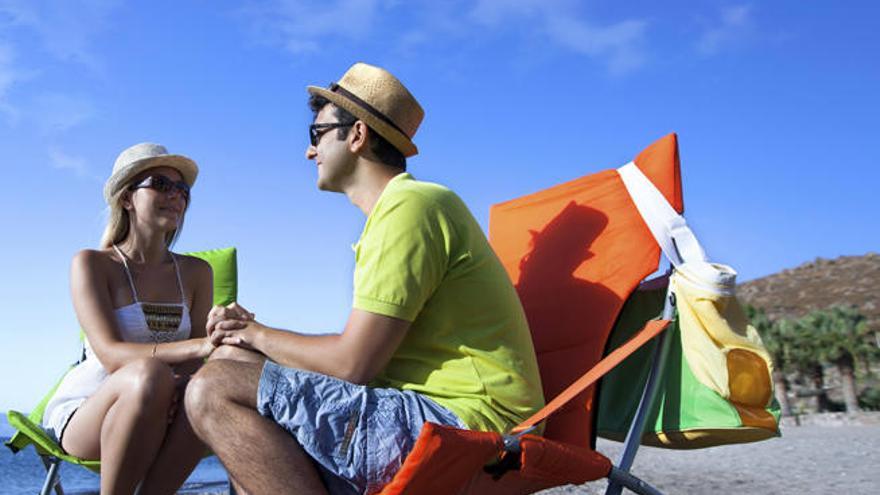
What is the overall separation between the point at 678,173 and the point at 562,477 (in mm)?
1152

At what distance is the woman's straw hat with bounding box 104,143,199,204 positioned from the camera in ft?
11.6

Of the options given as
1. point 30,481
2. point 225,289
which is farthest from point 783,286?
point 225,289

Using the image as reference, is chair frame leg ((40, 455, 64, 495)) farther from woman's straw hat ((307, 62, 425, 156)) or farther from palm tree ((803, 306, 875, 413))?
palm tree ((803, 306, 875, 413))

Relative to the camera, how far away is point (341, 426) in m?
2.17

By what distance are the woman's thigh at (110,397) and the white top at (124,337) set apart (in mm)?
112

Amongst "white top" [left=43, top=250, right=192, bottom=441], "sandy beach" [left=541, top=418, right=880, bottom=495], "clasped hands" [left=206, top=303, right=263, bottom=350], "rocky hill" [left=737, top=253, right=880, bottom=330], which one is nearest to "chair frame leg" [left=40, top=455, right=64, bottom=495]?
"white top" [left=43, top=250, right=192, bottom=441]

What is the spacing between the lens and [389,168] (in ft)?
8.80

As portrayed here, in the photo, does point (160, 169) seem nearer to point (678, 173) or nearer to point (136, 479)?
point (136, 479)

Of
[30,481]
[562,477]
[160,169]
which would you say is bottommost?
[30,481]

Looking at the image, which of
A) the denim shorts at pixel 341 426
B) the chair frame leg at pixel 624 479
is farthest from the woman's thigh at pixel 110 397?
the chair frame leg at pixel 624 479

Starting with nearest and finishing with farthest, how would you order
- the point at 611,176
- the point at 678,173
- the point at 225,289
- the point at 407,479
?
the point at 407,479 < the point at 678,173 < the point at 611,176 < the point at 225,289

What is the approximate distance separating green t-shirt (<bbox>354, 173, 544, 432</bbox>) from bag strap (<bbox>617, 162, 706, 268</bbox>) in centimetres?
65

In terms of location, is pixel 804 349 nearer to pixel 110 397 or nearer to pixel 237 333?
pixel 110 397

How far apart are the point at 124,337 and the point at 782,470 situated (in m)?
16.1
